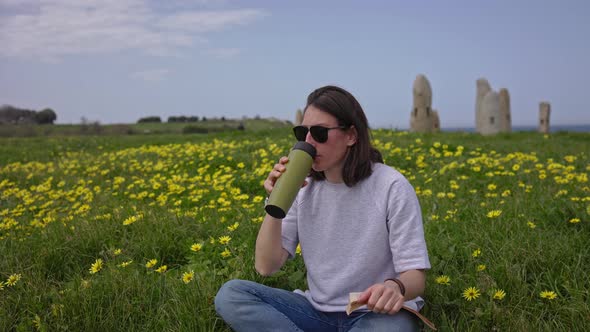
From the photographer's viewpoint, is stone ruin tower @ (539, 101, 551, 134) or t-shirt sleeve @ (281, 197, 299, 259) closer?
t-shirt sleeve @ (281, 197, 299, 259)

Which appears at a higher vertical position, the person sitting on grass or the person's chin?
the person's chin

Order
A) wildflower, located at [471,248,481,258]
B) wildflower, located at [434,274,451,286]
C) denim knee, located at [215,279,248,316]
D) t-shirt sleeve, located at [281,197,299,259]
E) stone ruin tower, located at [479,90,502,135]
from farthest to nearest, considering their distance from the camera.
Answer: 1. stone ruin tower, located at [479,90,502,135]
2. wildflower, located at [471,248,481,258]
3. wildflower, located at [434,274,451,286]
4. t-shirt sleeve, located at [281,197,299,259]
5. denim knee, located at [215,279,248,316]

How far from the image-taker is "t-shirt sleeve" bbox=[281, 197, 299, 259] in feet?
7.97

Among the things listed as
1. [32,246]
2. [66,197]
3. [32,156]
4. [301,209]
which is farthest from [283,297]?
[32,156]

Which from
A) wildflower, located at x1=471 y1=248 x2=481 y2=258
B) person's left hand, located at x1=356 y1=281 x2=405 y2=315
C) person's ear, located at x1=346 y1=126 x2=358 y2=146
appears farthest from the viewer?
wildflower, located at x1=471 y1=248 x2=481 y2=258

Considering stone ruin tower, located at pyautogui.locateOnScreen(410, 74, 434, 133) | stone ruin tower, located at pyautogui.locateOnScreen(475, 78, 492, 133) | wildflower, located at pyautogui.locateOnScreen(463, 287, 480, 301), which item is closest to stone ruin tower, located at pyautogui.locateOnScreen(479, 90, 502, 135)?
stone ruin tower, located at pyautogui.locateOnScreen(475, 78, 492, 133)

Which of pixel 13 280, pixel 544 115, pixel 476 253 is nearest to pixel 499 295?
pixel 476 253

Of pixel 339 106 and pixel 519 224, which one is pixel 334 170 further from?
pixel 519 224

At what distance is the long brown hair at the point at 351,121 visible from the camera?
215cm

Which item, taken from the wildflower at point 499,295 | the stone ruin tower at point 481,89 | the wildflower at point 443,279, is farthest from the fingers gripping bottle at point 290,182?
the stone ruin tower at point 481,89

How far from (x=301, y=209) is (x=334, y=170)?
0.26 meters

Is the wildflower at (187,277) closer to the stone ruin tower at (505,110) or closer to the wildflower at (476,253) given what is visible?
the wildflower at (476,253)

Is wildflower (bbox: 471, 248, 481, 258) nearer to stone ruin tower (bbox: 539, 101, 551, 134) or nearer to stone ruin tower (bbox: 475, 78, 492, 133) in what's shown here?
stone ruin tower (bbox: 475, 78, 492, 133)

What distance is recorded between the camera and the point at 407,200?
2092 millimetres
